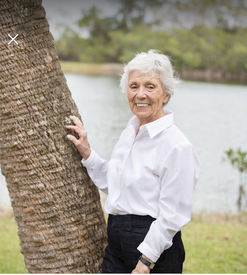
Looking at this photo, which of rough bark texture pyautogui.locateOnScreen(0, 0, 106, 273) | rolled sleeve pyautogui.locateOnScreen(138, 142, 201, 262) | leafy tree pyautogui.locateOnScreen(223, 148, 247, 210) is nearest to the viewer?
rolled sleeve pyautogui.locateOnScreen(138, 142, 201, 262)

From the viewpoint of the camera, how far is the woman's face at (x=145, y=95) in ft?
6.91

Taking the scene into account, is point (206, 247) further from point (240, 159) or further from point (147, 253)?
point (240, 159)

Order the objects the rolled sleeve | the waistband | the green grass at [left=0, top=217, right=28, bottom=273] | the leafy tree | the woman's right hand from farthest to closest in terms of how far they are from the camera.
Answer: the leafy tree → the green grass at [left=0, top=217, right=28, bottom=273] → the woman's right hand → the waistband → the rolled sleeve

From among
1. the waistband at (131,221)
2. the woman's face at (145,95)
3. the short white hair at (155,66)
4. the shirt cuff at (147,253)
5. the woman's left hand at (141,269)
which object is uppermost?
the short white hair at (155,66)

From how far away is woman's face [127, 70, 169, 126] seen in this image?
2105 mm

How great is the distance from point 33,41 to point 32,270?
165 cm

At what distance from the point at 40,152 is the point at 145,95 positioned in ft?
2.73

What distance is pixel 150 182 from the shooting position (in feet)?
6.54

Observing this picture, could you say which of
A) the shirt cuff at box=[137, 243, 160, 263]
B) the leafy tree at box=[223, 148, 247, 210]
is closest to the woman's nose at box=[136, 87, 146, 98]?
the shirt cuff at box=[137, 243, 160, 263]

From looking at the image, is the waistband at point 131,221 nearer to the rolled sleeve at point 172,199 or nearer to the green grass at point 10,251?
the rolled sleeve at point 172,199

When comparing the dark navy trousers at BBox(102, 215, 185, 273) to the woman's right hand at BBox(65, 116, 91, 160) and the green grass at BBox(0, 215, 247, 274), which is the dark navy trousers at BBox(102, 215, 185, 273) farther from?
the green grass at BBox(0, 215, 247, 274)

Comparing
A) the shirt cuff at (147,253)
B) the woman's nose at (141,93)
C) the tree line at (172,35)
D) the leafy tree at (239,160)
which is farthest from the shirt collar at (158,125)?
the tree line at (172,35)

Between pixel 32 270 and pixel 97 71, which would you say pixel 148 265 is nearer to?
pixel 32 270

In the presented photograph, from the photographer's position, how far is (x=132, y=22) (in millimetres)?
62406
